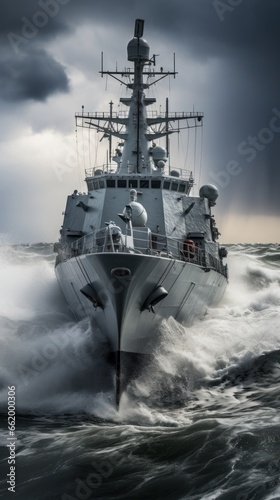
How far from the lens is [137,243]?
51.1ft

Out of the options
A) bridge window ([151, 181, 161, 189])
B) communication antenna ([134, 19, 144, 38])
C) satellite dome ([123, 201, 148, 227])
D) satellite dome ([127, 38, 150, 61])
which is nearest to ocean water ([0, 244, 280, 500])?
satellite dome ([123, 201, 148, 227])

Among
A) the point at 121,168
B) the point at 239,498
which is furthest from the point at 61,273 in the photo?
the point at 239,498

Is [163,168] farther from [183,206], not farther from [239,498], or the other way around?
[239,498]

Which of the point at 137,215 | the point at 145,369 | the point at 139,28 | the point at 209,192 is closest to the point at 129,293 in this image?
the point at 145,369

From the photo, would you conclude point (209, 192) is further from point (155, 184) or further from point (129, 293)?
point (129, 293)

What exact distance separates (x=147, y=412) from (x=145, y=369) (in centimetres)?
188

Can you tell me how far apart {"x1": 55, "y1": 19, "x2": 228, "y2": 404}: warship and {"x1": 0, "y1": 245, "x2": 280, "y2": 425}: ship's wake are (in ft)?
1.28

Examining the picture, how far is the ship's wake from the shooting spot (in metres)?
11.8

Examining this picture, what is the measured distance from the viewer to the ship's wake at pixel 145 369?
11844 mm

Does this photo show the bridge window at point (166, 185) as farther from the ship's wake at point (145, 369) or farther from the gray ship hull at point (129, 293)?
the gray ship hull at point (129, 293)

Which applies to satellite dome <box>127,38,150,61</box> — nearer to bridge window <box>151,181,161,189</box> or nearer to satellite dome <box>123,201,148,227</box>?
bridge window <box>151,181,161,189</box>

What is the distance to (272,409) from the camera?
10891 mm

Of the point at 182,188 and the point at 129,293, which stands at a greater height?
the point at 182,188

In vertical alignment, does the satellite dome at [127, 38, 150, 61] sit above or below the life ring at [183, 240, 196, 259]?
above
